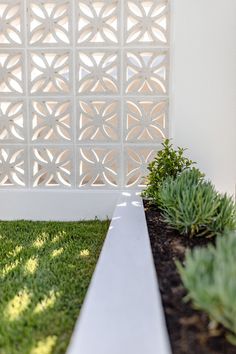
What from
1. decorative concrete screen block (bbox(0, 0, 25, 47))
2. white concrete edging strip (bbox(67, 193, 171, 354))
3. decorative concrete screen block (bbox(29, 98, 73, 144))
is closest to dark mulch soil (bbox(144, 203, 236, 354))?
white concrete edging strip (bbox(67, 193, 171, 354))

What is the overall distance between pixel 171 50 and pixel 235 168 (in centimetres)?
130

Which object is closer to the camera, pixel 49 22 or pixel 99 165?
pixel 49 22

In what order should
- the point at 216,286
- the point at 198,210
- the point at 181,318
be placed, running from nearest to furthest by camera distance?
1. the point at 216,286
2. the point at 181,318
3. the point at 198,210

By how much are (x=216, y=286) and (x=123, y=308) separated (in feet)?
1.58

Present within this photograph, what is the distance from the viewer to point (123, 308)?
156cm

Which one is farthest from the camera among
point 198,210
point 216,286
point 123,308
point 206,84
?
point 206,84

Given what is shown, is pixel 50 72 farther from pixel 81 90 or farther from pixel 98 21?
pixel 98 21

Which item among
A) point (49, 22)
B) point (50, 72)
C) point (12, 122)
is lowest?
point (12, 122)

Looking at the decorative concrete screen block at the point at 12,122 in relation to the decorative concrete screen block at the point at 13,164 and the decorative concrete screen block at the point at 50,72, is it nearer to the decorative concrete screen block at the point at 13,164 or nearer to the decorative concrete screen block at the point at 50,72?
the decorative concrete screen block at the point at 13,164

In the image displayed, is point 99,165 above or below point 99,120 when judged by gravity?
below

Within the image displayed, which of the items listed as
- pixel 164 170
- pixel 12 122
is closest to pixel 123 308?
pixel 164 170

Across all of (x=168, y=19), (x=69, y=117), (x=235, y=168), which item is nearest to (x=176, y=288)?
(x=235, y=168)

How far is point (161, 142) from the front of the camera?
3945mm

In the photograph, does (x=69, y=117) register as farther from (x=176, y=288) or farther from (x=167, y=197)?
(x=176, y=288)
